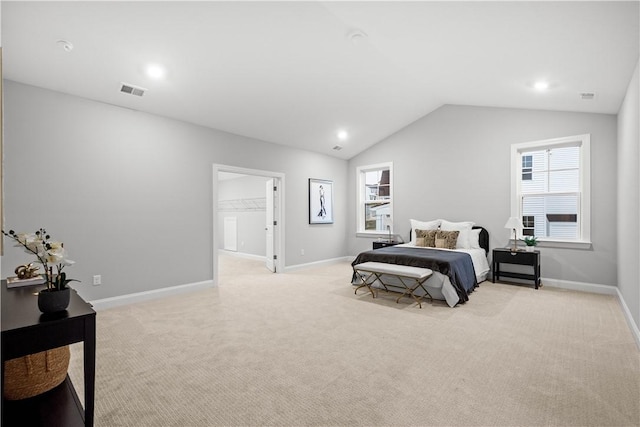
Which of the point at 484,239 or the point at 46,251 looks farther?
the point at 484,239

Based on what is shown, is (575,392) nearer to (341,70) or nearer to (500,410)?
(500,410)

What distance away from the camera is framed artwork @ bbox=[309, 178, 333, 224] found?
6.89 m

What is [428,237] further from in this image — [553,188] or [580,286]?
[580,286]

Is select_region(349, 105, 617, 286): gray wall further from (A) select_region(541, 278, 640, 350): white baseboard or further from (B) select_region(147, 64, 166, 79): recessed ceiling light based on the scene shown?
(B) select_region(147, 64, 166, 79): recessed ceiling light

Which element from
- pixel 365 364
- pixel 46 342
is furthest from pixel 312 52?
pixel 46 342

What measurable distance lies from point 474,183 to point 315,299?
11.9ft

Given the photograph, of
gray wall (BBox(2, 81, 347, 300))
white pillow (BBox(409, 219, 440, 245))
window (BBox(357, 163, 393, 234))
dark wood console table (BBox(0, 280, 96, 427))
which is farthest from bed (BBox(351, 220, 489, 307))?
dark wood console table (BBox(0, 280, 96, 427))

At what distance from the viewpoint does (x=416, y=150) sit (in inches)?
258

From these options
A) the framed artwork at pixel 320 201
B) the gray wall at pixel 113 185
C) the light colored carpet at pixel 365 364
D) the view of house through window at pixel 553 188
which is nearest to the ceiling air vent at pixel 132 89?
the gray wall at pixel 113 185

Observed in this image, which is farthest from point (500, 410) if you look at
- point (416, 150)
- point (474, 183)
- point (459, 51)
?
point (416, 150)

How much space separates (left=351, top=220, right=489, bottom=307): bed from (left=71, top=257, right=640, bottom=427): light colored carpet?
10.6 inches

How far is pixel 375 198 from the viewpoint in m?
7.46

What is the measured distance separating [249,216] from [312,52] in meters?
5.50

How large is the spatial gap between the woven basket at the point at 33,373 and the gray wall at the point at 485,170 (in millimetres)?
5841
